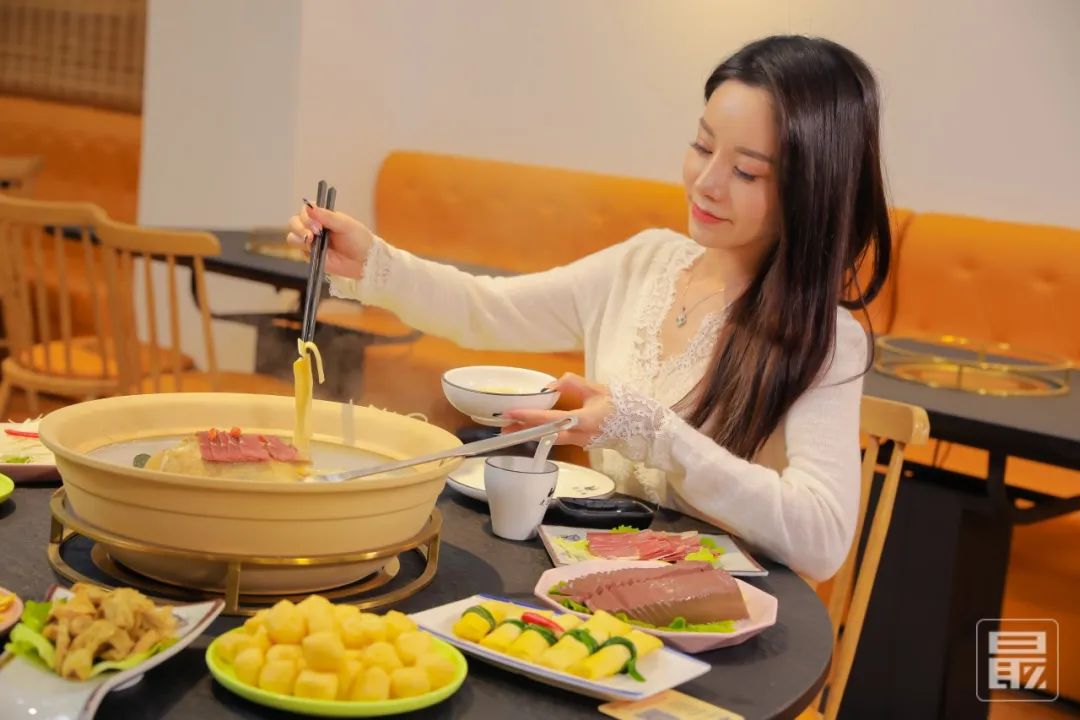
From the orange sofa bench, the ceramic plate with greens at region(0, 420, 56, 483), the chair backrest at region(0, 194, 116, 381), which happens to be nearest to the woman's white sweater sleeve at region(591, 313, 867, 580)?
the ceramic plate with greens at region(0, 420, 56, 483)

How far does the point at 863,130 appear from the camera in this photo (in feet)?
6.21

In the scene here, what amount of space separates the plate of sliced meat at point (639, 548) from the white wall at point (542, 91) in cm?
312

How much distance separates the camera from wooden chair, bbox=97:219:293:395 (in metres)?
3.41

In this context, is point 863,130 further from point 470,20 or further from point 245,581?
point 470,20

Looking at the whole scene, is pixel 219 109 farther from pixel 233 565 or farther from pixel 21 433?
pixel 233 565

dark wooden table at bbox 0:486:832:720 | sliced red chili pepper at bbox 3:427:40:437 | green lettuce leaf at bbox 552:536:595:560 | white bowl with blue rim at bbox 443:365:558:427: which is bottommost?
dark wooden table at bbox 0:486:832:720

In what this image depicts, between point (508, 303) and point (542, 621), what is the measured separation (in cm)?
113

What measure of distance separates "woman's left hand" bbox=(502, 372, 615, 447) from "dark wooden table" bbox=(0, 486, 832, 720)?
148 mm

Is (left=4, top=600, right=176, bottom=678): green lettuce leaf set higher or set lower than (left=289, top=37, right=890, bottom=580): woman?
lower

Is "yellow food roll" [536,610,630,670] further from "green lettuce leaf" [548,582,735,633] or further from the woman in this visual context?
the woman

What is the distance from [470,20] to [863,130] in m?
4.07

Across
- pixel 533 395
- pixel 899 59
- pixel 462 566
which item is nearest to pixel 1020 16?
pixel 899 59

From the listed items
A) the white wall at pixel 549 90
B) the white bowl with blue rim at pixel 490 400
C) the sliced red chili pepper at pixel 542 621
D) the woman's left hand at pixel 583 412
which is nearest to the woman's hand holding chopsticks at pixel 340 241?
the white bowl with blue rim at pixel 490 400

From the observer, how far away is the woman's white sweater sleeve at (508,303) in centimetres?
217
